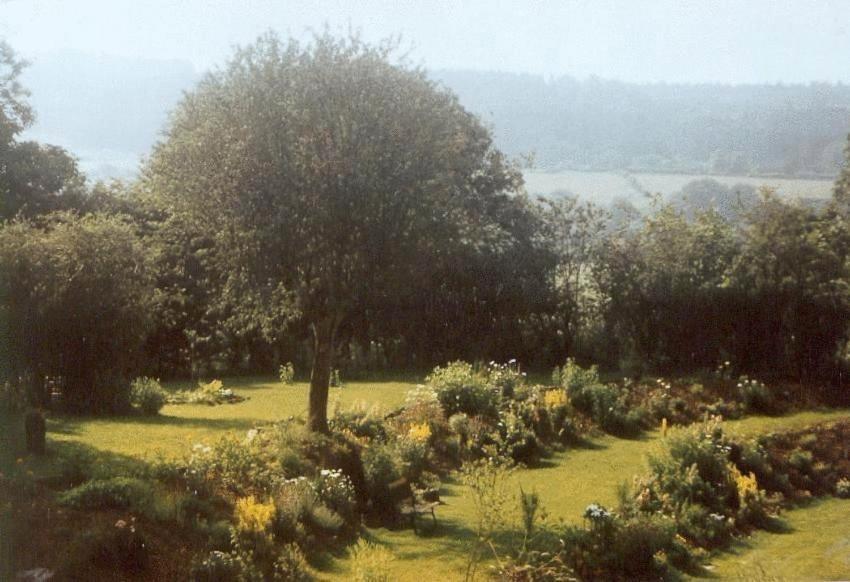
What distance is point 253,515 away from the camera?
434 inches

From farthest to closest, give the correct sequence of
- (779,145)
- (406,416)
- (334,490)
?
(779,145)
(406,416)
(334,490)

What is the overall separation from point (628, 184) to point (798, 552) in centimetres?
2309

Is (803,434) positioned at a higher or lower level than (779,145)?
lower

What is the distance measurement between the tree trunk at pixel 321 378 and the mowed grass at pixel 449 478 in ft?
5.86

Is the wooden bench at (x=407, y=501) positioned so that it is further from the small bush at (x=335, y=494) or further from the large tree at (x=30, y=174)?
the large tree at (x=30, y=174)

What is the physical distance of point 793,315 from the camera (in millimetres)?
24609

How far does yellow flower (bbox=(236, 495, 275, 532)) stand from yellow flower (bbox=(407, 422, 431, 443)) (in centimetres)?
507

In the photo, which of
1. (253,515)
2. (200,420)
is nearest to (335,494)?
(253,515)

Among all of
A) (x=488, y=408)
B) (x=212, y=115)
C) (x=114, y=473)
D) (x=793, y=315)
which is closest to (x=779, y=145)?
(x=793, y=315)

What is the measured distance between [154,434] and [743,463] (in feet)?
35.1

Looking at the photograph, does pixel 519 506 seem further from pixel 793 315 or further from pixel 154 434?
pixel 793 315

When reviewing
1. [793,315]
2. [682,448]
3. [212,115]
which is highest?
[212,115]

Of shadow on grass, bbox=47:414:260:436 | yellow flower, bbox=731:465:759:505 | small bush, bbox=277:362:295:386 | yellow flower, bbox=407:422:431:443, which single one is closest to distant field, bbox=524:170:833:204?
small bush, bbox=277:362:295:386

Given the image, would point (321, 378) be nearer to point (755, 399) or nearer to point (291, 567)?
point (291, 567)
